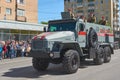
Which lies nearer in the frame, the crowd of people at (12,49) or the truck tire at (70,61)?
the truck tire at (70,61)

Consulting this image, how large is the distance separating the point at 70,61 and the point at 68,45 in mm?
944

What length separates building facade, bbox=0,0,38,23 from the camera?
52.6 metres

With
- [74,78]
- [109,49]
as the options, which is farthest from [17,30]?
[74,78]

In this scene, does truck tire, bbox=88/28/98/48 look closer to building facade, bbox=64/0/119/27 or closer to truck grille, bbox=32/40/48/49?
truck grille, bbox=32/40/48/49

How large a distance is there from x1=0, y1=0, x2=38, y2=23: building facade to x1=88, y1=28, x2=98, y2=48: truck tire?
35683 mm

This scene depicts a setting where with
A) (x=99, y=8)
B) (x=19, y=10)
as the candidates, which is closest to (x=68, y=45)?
(x=19, y=10)

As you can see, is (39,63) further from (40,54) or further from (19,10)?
(19,10)

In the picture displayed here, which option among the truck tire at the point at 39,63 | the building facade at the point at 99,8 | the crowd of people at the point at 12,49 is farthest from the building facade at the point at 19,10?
the building facade at the point at 99,8

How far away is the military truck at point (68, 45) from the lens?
46.4 ft

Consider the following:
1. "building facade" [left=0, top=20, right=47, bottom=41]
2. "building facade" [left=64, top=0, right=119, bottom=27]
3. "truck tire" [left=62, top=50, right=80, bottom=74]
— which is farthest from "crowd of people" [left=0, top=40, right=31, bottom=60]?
"building facade" [left=64, top=0, right=119, bottom=27]

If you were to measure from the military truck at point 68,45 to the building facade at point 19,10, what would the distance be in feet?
117

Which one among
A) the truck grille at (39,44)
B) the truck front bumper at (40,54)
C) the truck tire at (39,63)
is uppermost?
the truck grille at (39,44)

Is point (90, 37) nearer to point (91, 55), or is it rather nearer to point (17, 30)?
point (91, 55)

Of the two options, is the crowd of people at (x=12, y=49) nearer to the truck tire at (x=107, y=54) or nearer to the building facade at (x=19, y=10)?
the truck tire at (x=107, y=54)
